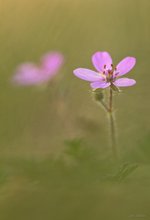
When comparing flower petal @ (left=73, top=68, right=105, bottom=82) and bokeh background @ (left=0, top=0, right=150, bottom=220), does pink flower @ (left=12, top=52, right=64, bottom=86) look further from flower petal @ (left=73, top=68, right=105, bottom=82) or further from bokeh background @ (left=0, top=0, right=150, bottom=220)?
flower petal @ (left=73, top=68, right=105, bottom=82)

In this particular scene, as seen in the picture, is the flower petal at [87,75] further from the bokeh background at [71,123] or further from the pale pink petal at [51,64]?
the pale pink petal at [51,64]

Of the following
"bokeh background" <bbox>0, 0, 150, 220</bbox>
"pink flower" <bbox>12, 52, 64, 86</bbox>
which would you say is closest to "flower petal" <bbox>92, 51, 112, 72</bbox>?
"bokeh background" <bbox>0, 0, 150, 220</bbox>

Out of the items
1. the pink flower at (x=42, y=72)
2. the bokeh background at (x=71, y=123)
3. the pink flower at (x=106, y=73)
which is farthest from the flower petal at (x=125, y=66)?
the pink flower at (x=42, y=72)

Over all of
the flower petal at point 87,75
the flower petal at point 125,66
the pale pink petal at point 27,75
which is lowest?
the flower petal at point 87,75

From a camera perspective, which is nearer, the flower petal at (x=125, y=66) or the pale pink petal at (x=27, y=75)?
the flower petal at (x=125, y=66)

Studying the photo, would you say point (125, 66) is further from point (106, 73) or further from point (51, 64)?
point (51, 64)
